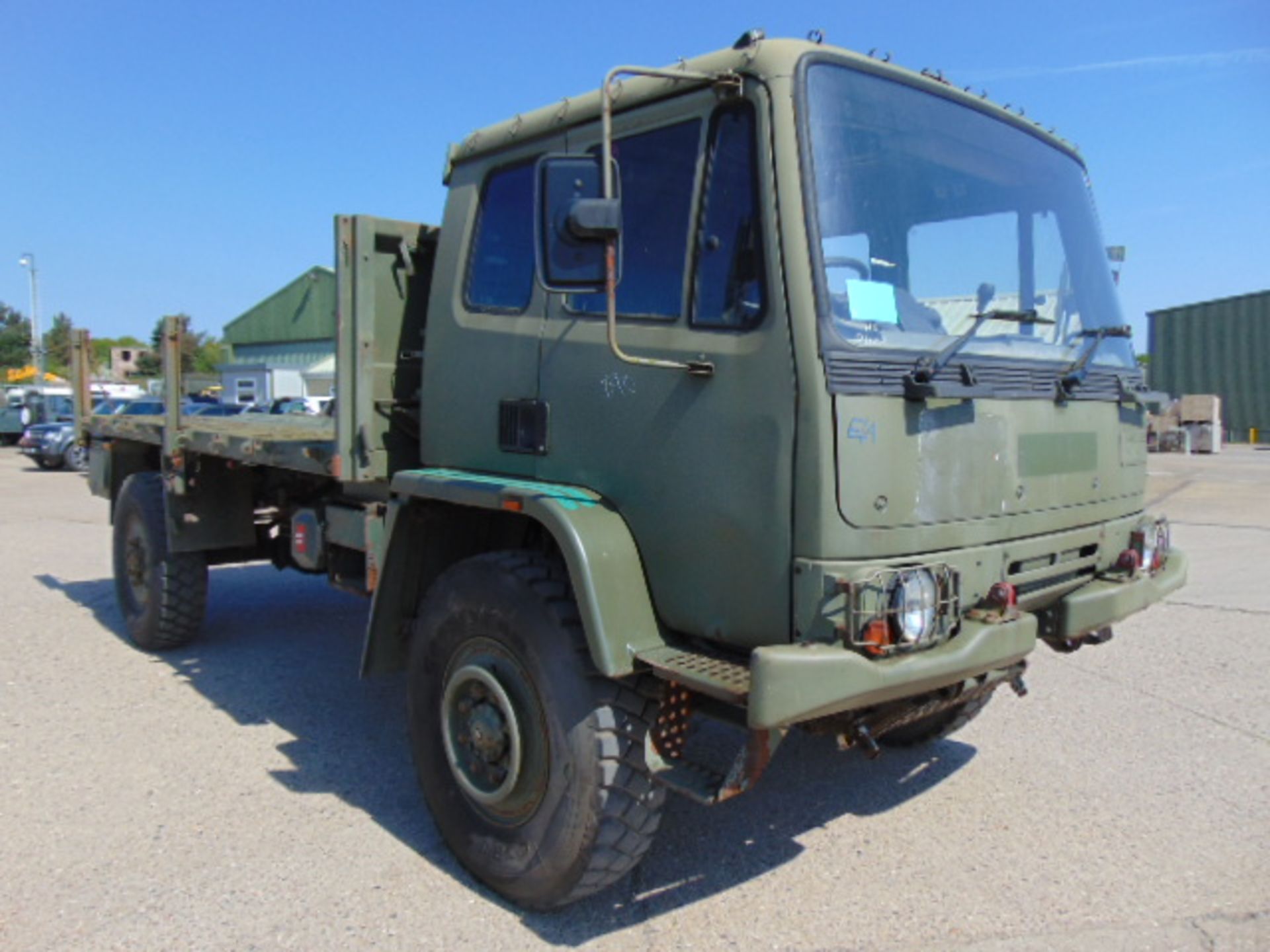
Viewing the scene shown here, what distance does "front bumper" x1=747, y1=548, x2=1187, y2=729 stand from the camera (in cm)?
263

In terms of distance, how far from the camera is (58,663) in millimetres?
6391

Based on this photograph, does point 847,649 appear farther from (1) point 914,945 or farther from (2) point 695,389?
(1) point 914,945

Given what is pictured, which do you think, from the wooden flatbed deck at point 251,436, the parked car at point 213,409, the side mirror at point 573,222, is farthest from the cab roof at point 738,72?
the parked car at point 213,409

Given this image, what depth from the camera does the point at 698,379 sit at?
3.09m

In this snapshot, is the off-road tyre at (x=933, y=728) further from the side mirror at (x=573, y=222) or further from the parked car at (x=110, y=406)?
the parked car at (x=110, y=406)

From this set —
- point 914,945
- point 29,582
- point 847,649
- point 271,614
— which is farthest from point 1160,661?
point 29,582

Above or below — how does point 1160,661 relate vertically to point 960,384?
below

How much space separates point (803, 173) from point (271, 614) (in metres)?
6.27

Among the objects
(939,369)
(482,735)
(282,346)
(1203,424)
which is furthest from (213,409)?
(1203,424)

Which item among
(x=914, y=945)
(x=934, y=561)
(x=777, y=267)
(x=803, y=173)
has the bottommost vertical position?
(x=914, y=945)

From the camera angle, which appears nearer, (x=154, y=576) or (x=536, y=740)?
(x=536, y=740)

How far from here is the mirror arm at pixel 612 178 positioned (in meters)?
2.86

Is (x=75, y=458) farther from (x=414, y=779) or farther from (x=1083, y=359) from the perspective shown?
(x=1083, y=359)

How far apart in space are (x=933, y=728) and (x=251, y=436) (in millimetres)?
3924
